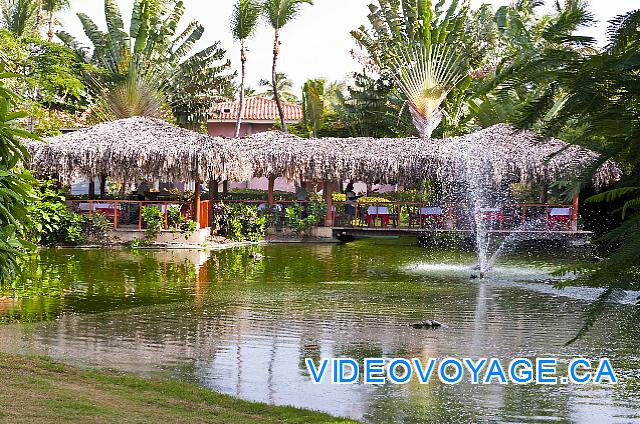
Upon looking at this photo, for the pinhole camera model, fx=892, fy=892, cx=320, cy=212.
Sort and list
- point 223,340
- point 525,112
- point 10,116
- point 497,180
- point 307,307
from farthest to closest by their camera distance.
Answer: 1. point 497,180
2. point 307,307
3. point 223,340
4. point 10,116
5. point 525,112

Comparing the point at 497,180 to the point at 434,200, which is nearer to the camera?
the point at 497,180

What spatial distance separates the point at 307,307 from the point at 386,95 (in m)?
23.3

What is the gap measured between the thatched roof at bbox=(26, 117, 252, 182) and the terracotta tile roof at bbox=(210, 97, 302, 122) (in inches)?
827

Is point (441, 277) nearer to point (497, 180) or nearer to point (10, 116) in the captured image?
point (497, 180)

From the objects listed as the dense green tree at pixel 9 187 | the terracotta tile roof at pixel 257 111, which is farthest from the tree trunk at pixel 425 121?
the dense green tree at pixel 9 187

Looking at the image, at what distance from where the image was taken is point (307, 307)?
44.1 ft

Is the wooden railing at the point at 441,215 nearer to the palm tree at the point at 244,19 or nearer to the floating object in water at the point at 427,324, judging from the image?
the palm tree at the point at 244,19

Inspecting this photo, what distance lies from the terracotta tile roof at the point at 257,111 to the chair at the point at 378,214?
18.0 m

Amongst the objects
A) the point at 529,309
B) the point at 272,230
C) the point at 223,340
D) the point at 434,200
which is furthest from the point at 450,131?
the point at 223,340

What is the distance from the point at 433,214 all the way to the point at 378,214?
69.7 inches

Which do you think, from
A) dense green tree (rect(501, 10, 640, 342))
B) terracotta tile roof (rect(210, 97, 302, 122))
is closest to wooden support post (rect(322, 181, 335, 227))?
terracotta tile roof (rect(210, 97, 302, 122))

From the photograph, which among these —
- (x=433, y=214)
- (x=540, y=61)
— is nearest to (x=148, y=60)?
(x=433, y=214)

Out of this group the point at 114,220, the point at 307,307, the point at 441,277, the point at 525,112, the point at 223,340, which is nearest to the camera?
the point at 525,112

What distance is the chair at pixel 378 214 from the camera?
2791 cm
